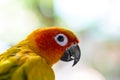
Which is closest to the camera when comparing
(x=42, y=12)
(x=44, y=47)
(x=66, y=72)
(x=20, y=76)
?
(x=20, y=76)

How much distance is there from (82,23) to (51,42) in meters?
0.83

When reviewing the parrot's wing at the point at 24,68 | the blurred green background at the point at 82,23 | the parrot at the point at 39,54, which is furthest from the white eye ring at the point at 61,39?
the blurred green background at the point at 82,23

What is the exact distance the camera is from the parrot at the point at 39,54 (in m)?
1.32

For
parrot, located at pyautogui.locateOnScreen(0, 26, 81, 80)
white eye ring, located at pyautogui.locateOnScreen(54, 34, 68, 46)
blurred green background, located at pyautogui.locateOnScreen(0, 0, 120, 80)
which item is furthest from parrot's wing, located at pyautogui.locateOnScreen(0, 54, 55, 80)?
blurred green background, located at pyautogui.locateOnScreen(0, 0, 120, 80)

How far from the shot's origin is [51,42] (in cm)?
148

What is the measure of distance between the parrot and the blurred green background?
62cm

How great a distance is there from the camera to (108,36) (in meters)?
2.31

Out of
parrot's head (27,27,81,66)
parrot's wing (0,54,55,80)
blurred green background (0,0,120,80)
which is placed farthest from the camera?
blurred green background (0,0,120,80)

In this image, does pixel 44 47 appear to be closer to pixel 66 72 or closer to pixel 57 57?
pixel 57 57

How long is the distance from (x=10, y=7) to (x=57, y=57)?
33.1 inches

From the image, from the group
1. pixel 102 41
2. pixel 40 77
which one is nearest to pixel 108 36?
pixel 102 41

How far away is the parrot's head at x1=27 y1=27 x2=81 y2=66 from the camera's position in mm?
1472

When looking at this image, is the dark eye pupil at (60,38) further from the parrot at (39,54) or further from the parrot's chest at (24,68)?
the parrot's chest at (24,68)

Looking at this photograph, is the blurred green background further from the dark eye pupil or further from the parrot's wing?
the parrot's wing
